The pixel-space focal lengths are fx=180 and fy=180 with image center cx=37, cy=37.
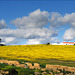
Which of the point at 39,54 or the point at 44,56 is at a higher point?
the point at 39,54

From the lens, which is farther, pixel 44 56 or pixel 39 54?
pixel 39 54

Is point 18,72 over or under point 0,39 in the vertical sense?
under

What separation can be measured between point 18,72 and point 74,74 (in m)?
5.76

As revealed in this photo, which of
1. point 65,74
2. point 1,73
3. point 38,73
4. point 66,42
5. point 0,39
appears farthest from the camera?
point 66,42

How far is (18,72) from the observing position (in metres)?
16.0

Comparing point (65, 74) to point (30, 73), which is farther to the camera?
point (65, 74)

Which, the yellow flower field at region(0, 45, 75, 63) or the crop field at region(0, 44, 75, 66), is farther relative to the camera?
the yellow flower field at region(0, 45, 75, 63)

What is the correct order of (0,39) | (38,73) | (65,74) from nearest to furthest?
(38,73) < (65,74) < (0,39)

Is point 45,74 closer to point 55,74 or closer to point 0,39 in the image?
point 55,74

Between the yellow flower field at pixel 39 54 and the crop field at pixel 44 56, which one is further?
the yellow flower field at pixel 39 54

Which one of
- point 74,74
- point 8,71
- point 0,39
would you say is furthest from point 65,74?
point 0,39

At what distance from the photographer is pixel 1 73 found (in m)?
14.7

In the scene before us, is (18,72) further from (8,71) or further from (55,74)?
(55,74)

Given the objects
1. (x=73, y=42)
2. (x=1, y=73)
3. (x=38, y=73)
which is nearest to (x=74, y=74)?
(x=38, y=73)
